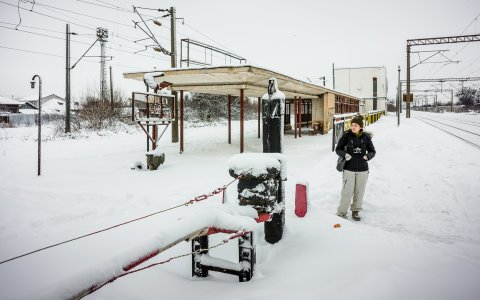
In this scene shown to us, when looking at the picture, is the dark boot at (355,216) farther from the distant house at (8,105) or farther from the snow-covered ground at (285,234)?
the distant house at (8,105)

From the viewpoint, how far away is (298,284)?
8.65ft

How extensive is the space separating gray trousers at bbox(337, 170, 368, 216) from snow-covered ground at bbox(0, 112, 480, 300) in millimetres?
396

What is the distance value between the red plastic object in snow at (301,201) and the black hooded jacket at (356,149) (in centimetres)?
98

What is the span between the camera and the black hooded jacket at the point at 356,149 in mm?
4859

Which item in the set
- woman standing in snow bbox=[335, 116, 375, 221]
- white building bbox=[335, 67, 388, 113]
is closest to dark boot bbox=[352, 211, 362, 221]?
woman standing in snow bbox=[335, 116, 375, 221]

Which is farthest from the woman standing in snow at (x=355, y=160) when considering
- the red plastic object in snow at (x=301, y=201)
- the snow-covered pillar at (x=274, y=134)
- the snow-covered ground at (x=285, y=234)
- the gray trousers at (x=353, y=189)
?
the snow-covered pillar at (x=274, y=134)

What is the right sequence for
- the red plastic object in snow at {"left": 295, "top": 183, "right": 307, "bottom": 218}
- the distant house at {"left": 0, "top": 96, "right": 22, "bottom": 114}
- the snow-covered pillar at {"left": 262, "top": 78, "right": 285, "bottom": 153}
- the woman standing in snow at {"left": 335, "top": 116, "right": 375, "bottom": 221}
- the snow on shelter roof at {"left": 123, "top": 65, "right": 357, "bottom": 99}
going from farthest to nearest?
the distant house at {"left": 0, "top": 96, "right": 22, "bottom": 114} < the snow on shelter roof at {"left": 123, "top": 65, "right": 357, "bottom": 99} < the woman standing in snow at {"left": 335, "top": 116, "right": 375, "bottom": 221} < the red plastic object in snow at {"left": 295, "top": 183, "right": 307, "bottom": 218} < the snow-covered pillar at {"left": 262, "top": 78, "right": 285, "bottom": 153}

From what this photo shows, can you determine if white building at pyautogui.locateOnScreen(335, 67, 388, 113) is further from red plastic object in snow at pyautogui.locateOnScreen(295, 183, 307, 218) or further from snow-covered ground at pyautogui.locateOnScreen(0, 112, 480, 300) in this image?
red plastic object in snow at pyautogui.locateOnScreen(295, 183, 307, 218)

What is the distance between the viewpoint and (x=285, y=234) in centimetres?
Result: 377

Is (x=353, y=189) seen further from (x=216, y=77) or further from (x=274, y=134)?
(x=216, y=77)

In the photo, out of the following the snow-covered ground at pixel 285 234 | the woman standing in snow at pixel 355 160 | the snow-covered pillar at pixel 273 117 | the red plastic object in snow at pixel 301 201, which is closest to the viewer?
the snow-covered ground at pixel 285 234

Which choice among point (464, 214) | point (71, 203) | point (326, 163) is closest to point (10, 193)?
point (71, 203)

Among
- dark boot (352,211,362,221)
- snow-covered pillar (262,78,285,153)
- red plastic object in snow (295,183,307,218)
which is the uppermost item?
snow-covered pillar (262,78,285,153)

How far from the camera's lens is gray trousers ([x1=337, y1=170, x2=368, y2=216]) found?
16.2 feet
